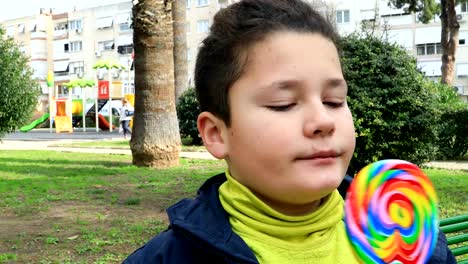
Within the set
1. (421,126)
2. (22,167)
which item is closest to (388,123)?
(421,126)

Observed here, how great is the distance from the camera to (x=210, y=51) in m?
1.64

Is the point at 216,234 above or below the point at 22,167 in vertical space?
above

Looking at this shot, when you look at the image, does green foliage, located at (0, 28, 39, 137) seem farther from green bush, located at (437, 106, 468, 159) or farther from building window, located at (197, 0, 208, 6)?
building window, located at (197, 0, 208, 6)

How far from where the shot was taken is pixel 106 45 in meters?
67.8

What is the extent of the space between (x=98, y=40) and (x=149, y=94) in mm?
60555

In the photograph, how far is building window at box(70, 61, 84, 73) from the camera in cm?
6908

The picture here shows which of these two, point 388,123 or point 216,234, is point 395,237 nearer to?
point 216,234

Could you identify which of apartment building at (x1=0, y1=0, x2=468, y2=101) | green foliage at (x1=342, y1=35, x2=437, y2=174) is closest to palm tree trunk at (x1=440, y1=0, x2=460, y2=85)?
green foliage at (x1=342, y1=35, x2=437, y2=174)

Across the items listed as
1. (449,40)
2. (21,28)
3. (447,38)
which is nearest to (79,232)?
(449,40)

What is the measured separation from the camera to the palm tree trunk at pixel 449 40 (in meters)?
24.4

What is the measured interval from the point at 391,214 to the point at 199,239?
1.85 feet

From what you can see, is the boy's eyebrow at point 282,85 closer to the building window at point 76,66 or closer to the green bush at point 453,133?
the green bush at point 453,133

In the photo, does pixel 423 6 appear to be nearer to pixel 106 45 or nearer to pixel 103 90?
pixel 103 90

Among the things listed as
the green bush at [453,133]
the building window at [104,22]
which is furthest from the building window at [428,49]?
the green bush at [453,133]
